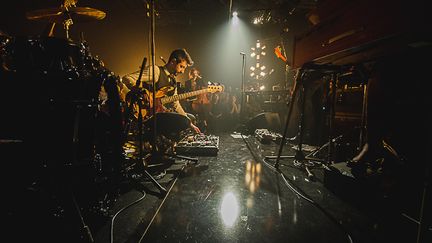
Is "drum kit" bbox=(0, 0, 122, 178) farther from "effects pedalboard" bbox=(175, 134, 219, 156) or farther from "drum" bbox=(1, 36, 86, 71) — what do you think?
"effects pedalboard" bbox=(175, 134, 219, 156)

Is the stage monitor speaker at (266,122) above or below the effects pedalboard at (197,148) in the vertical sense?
above

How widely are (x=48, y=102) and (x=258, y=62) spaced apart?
9.07m

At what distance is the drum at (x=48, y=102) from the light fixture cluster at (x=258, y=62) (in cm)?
862

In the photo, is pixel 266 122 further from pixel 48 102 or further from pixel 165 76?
pixel 48 102

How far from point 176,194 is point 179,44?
927 cm

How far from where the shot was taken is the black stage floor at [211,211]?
1397 mm

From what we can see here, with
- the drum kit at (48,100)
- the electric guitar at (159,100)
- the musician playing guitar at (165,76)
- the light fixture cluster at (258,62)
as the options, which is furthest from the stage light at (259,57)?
the drum kit at (48,100)

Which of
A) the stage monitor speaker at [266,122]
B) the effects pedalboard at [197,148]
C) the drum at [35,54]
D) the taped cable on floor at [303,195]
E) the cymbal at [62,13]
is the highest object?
the cymbal at [62,13]

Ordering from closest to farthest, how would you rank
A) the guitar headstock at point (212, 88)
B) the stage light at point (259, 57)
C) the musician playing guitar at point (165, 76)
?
the musician playing guitar at point (165, 76)
the guitar headstock at point (212, 88)
the stage light at point (259, 57)

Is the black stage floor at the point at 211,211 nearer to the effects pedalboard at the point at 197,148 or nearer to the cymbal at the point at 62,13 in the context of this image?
the effects pedalboard at the point at 197,148

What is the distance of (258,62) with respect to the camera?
9.58m

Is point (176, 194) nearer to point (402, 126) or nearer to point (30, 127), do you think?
point (30, 127)

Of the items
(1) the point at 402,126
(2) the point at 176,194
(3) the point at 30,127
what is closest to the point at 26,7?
(3) the point at 30,127

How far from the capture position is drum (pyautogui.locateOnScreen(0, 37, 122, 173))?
5.08 feet
